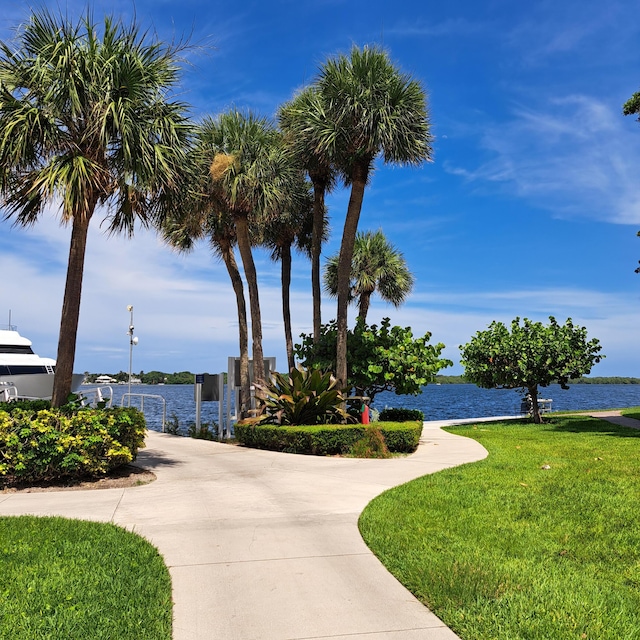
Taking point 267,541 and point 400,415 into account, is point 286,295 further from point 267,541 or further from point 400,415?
point 267,541

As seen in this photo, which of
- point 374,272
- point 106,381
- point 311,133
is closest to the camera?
point 311,133

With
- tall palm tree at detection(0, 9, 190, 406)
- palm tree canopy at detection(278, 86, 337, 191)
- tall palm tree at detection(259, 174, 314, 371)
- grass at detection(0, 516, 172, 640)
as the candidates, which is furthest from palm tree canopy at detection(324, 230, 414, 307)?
grass at detection(0, 516, 172, 640)

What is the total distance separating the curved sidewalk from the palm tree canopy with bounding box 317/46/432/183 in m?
7.11

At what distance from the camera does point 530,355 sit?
21.6 metres

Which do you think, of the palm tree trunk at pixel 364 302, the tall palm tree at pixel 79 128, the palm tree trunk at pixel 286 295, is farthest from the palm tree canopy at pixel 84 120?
the palm tree trunk at pixel 364 302

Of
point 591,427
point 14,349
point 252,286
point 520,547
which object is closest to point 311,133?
point 252,286

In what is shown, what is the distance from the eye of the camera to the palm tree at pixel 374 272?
2531 centimetres

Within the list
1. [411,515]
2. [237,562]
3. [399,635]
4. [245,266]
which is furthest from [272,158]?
[399,635]

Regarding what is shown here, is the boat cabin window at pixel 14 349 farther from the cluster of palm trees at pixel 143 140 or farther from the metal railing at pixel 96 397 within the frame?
the metal railing at pixel 96 397

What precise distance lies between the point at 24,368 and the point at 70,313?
13980 mm

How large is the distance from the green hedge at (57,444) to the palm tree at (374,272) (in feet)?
55.6

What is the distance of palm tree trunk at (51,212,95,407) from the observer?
31.0ft

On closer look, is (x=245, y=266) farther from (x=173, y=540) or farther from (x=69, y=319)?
(x=173, y=540)

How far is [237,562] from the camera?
16.9ft
